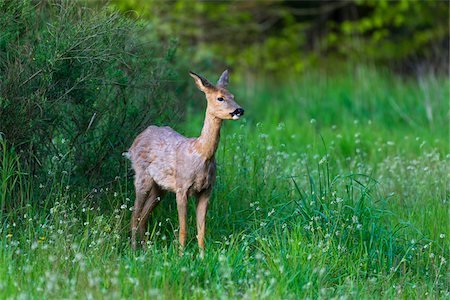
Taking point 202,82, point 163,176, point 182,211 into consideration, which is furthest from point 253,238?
point 202,82

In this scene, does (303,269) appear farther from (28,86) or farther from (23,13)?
(23,13)

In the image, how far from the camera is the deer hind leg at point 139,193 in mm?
7809

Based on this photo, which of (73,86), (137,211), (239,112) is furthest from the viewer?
(73,86)

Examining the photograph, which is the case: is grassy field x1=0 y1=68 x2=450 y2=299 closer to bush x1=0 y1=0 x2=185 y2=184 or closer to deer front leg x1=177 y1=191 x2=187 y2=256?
deer front leg x1=177 y1=191 x2=187 y2=256

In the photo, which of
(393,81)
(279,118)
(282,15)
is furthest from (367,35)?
(279,118)

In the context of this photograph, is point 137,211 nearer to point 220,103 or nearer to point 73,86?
point 73,86

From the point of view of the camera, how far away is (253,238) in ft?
25.5

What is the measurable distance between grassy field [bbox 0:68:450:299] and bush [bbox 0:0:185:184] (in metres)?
0.26

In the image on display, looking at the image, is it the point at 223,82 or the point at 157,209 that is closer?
the point at 223,82

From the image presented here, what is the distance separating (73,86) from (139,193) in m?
1.09

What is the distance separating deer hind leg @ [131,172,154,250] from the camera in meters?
7.81

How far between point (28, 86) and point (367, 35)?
15.3 m

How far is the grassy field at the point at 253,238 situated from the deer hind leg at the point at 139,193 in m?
0.14

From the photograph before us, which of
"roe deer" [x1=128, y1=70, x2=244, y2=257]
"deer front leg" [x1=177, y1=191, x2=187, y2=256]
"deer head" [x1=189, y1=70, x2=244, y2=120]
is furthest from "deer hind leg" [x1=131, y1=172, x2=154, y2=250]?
"deer head" [x1=189, y1=70, x2=244, y2=120]
